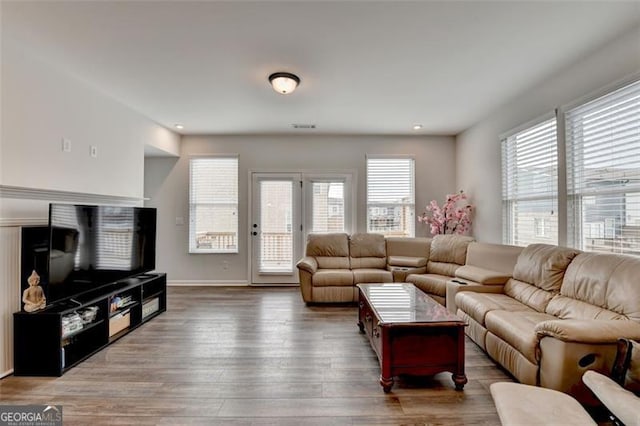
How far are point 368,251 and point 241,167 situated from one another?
2.77 m

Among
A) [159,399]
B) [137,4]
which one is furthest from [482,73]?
[159,399]

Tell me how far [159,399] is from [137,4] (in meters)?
2.80

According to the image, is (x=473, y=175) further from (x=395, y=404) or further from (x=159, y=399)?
(x=159, y=399)

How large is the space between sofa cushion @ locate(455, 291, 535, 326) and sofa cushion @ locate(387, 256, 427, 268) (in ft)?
4.39

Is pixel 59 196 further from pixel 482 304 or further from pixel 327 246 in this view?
pixel 482 304

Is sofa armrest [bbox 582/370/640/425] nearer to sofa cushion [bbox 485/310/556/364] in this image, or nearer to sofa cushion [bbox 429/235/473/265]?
sofa cushion [bbox 485/310/556/364]

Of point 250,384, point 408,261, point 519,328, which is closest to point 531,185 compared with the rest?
point 408,261

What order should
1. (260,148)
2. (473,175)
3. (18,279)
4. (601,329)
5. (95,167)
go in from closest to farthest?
A: (601,329) → (18,279) → (95,167) → (473,175) → (260,148)

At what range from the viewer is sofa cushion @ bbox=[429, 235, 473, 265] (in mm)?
4387

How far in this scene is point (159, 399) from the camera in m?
2.14

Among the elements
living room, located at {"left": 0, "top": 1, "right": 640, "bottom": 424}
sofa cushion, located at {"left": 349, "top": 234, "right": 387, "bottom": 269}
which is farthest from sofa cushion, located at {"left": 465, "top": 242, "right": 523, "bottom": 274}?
sofa cushion, located at {"left": 349, "top": 234, "right": 387, "bottom": 269}

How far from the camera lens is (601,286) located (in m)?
2.29

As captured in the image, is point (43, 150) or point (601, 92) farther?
point (43, 150)

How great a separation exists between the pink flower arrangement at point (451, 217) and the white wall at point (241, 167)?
41cm
